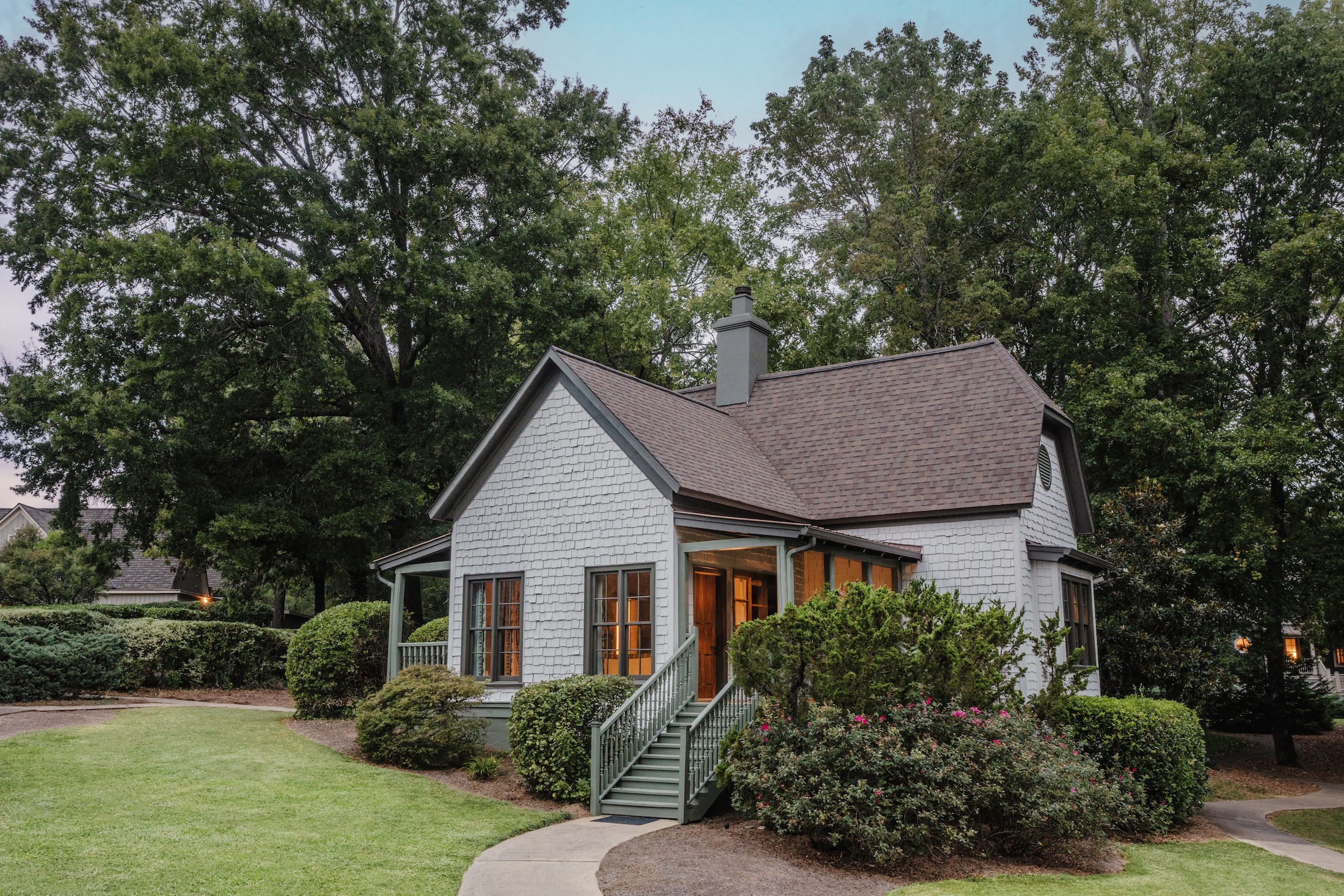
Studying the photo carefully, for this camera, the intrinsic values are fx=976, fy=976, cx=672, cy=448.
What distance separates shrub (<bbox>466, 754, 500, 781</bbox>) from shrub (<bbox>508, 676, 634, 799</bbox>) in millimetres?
595

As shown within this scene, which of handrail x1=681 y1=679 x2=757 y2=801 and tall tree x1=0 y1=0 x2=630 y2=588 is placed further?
tall tree x1=0 y1=0 x2=630 y2=588

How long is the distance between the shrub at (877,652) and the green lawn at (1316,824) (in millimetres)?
6800

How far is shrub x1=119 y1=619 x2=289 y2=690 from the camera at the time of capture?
2203 cm

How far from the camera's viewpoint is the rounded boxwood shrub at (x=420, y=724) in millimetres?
13688

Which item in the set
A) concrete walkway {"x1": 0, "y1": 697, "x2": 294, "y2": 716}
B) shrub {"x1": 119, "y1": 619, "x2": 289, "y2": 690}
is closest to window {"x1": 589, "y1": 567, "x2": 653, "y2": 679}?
concrete walkway {"x1": 0, "y1": 697, "x2": 294, "y2": 716}

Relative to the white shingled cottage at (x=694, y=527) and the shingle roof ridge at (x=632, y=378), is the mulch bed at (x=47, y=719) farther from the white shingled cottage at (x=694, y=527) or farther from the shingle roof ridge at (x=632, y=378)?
the shingle roof ridge at (x=632, y=378)

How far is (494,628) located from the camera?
52.3 feet

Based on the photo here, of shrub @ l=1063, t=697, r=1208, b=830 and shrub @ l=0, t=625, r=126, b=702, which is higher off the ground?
shrub @ l=0, t=625, r=126, b=702

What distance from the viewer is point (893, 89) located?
3191 cm

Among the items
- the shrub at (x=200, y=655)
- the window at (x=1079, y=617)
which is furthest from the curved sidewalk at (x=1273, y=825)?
the shrub at (x=200, y=655)

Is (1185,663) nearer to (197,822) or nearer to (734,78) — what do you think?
(197,822)

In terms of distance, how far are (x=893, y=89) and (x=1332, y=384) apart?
54.7 feet

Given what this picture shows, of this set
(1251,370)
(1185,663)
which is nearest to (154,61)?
(1185,663)

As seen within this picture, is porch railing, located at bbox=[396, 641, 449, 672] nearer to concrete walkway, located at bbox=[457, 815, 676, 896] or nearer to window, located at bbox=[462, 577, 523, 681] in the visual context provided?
window, located at bbox=[462, 577, 523, 681]
